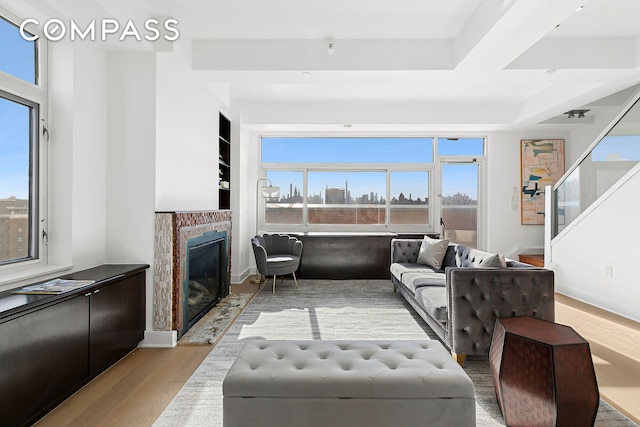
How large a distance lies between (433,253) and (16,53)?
4545mm

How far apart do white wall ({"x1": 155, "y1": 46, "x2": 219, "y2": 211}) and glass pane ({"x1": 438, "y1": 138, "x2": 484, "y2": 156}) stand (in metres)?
4.11

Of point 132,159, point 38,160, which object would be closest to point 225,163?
point 132,159

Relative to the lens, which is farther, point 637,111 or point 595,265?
point 595,265

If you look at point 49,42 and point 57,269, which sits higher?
point 49,42

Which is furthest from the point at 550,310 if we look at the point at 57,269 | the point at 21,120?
the point at 21,120

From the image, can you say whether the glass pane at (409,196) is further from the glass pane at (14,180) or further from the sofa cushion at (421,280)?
the glass pane at (14,180)

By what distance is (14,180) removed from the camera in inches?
96.3

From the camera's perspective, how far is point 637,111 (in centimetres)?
404

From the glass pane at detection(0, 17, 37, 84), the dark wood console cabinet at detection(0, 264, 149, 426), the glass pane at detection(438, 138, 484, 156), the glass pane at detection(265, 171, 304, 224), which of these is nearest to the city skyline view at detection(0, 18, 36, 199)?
the glass pane at detection(0, 17, 37, 84)

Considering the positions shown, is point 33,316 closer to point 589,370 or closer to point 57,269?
point 57,269

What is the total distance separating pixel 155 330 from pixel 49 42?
241cm

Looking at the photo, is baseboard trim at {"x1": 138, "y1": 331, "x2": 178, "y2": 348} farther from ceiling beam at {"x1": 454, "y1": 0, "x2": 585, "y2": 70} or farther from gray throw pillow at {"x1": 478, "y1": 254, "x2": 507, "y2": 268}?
ceiling beam at {"x1": 454, "y1": 0, "x2": 585, "y2": 70}

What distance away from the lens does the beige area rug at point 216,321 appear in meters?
3.24

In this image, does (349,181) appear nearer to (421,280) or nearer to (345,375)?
(421,280)
